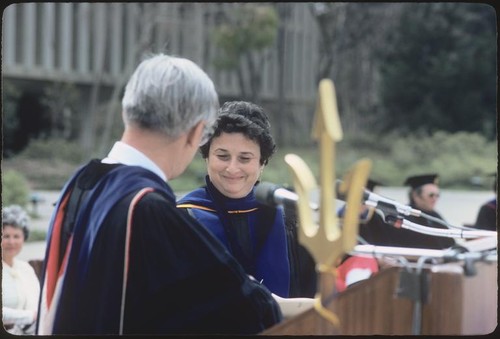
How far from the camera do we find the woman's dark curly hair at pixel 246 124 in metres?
2.59

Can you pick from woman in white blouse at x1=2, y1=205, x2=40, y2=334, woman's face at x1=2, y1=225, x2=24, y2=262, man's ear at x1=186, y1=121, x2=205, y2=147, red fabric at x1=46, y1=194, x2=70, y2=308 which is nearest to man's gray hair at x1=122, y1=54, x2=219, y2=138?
man's ear at x1=186, y1=121, x2=205, y2=147

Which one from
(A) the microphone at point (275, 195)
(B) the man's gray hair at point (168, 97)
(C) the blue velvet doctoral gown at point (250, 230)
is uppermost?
(B) the man's gray hair at point (168, 97)

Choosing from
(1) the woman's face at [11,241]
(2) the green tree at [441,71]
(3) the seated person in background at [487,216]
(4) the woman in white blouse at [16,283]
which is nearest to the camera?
(4) the woman in white blouse at [16,283]

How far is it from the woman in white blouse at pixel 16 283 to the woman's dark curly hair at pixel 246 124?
137 centimetres

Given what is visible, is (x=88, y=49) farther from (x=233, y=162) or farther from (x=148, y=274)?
(x=148, y=274)

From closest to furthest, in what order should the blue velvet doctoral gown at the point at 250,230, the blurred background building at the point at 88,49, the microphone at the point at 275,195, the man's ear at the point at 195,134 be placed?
the man's ear at the point at 195,134 → the microphone at the point at 275,195 → the blue velvet doctoral gown at the point at 250,230 → the blurred background building at the point at 88,49

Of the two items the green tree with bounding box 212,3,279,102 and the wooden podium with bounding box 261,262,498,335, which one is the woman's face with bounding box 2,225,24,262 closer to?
the wooden podium with bounding box 261,262,498,335

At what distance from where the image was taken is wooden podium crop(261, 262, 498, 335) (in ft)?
5.21

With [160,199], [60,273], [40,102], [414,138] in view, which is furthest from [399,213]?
[414,138]

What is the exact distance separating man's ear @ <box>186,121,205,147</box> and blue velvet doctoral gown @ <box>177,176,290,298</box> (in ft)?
2.46

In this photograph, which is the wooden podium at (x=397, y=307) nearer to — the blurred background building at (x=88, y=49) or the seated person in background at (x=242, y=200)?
the seated person in background at (x=242, y=200)

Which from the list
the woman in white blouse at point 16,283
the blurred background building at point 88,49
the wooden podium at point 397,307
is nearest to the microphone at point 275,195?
the wooden podium at point 397,307

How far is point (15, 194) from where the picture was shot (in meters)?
→ 11.5

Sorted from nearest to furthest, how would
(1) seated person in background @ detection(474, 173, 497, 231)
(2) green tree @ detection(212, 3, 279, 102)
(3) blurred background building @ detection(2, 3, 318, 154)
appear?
(1) seated person in background @ detection(474, 173, 497, 231)
(3) blurred background building @ detection(2, 3, 318, 154)
(2) green tree @ detection(212, 3, 279, 102)
